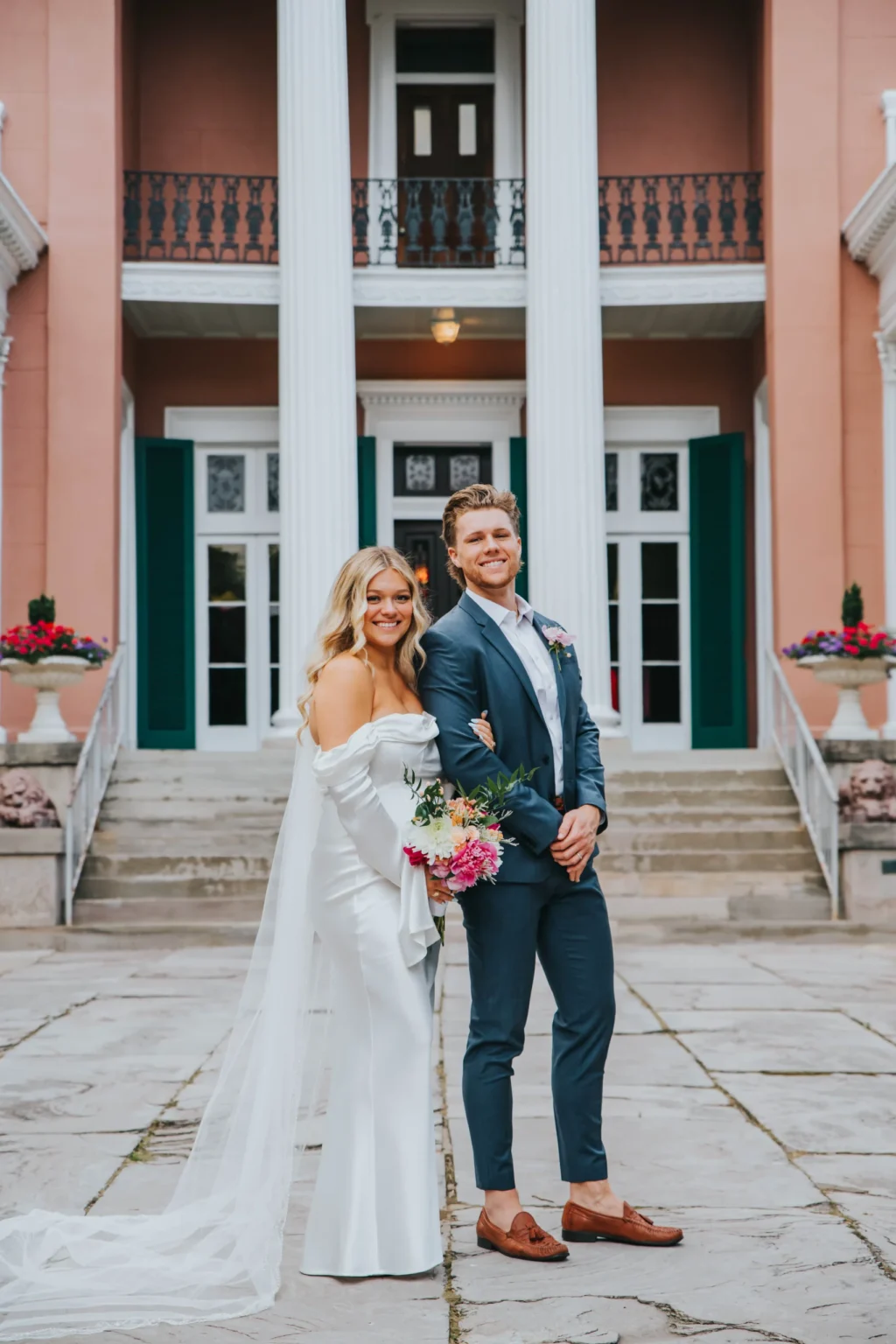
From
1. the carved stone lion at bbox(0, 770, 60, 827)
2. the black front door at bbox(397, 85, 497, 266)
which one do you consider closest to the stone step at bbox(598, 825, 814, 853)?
the carved stone lion at bbox(0, 770, 60, 827)

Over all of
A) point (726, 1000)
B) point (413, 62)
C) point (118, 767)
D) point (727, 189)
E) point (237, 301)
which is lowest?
point (726, 1000)

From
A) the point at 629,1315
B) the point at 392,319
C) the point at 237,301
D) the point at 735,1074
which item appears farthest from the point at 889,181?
the point at 629,1315

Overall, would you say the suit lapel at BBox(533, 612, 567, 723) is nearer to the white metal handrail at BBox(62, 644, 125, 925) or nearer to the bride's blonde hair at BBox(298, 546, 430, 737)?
the bride's blonde hair at BBox(298, 546, 430, 737)

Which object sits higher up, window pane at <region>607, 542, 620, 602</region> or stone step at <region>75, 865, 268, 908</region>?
window pane at <region>607, 542, 620, 602</region>

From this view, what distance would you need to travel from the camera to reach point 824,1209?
355 centimetres

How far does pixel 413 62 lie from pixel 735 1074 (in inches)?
462

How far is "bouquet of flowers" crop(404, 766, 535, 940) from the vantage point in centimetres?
316

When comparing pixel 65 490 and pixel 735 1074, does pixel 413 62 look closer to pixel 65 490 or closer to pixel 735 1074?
pixel 65 490

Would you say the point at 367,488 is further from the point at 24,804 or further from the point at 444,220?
the point at 24,804

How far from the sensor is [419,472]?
1433 centimetres

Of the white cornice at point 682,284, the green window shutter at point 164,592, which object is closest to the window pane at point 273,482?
the green window shutter at point 164,592

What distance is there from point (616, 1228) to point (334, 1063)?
29.0 inches

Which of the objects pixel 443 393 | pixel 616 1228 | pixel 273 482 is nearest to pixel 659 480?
pixel 443 393

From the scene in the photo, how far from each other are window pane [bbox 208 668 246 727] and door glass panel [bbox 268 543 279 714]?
287 mm
